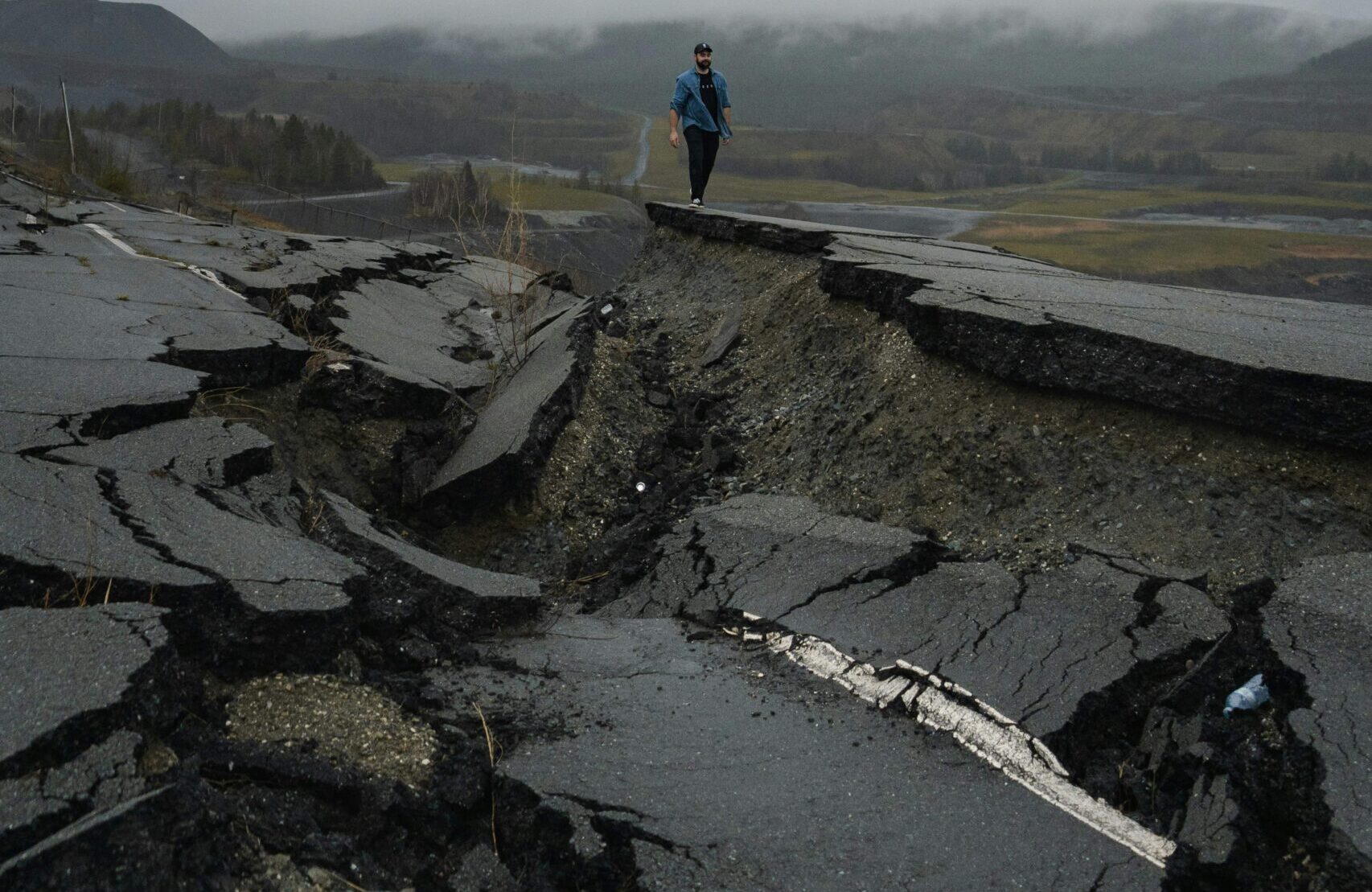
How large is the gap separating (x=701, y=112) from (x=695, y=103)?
0.10 meters

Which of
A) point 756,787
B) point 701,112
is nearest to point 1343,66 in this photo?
point 701,112

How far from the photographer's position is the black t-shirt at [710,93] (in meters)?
8.90

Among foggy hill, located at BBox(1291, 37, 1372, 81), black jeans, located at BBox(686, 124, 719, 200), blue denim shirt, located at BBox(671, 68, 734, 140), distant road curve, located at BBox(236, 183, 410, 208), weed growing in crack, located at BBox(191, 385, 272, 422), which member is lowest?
distant road curve, located at BBox(236, 183, 410, 208)

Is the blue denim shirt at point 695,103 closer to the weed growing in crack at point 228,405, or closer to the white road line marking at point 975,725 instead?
the weed growing in crack at point 228,405

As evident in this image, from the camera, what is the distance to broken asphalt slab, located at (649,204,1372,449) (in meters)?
3.64

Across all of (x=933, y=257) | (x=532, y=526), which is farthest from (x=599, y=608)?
(x=933, y=257)

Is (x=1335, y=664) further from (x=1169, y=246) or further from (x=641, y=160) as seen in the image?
(x=641, y=160)

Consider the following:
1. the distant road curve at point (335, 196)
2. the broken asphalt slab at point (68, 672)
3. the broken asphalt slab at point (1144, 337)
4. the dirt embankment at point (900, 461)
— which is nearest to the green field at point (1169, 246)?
the broken asphalt slab at point (1144, 337)

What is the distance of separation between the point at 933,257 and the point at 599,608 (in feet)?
14.2

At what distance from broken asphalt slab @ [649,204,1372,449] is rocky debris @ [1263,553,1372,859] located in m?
0.70

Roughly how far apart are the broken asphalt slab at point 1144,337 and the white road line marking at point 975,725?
177cm

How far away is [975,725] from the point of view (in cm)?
292

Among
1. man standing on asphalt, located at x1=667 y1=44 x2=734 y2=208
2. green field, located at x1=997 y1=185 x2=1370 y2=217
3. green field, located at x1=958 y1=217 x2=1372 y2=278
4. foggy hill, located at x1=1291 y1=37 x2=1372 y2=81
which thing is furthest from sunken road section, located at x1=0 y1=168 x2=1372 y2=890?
foggy hill, located at x1=1291 y1=37 x2=1372 y2=81

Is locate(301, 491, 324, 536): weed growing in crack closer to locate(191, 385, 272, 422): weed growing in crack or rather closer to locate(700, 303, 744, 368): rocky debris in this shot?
locate(191, 385, 272, 422): weed growing in crack
